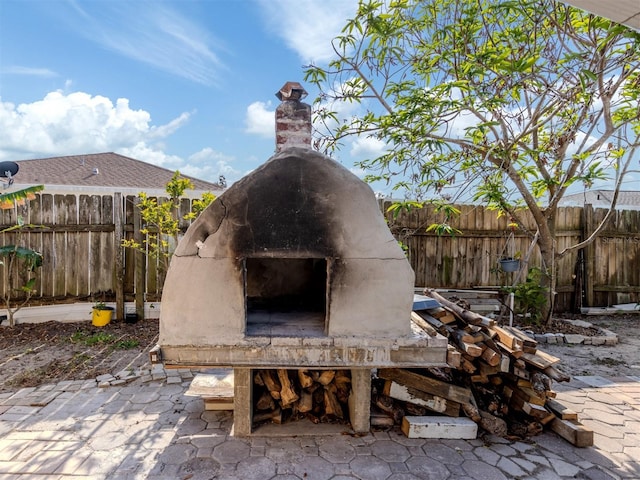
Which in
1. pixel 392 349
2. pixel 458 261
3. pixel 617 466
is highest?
pixel 458 261

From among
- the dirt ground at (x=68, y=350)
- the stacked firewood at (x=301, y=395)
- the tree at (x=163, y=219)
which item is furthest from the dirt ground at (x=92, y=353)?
the stacked firewood at (x=301, y=395)

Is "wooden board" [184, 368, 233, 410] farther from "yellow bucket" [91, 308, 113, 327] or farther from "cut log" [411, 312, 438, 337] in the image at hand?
"yellow bucket" [91, 308, 113, 327]

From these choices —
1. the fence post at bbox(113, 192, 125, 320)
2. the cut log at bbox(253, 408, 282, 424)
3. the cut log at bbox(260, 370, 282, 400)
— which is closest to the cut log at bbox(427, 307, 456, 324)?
A: the cut log at bbox(260, 370, 282, 400)

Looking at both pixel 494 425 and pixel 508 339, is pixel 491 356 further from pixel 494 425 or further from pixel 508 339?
pixel 494 425

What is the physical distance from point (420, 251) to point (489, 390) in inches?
154

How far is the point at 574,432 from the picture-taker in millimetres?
3203

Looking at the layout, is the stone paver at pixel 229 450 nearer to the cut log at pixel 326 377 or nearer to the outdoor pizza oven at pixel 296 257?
the cut log at pixel 326 377

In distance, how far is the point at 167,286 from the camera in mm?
3020

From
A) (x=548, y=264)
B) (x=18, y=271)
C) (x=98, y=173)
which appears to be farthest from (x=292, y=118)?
(x=98, y=173)

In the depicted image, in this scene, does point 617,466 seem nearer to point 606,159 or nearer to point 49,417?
point 606,159

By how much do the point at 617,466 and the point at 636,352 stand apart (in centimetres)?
388

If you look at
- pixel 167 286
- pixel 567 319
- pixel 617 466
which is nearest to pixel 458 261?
pixel 567 319

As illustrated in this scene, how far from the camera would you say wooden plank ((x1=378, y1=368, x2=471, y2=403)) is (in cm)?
340

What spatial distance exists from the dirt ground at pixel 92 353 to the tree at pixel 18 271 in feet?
1.37
